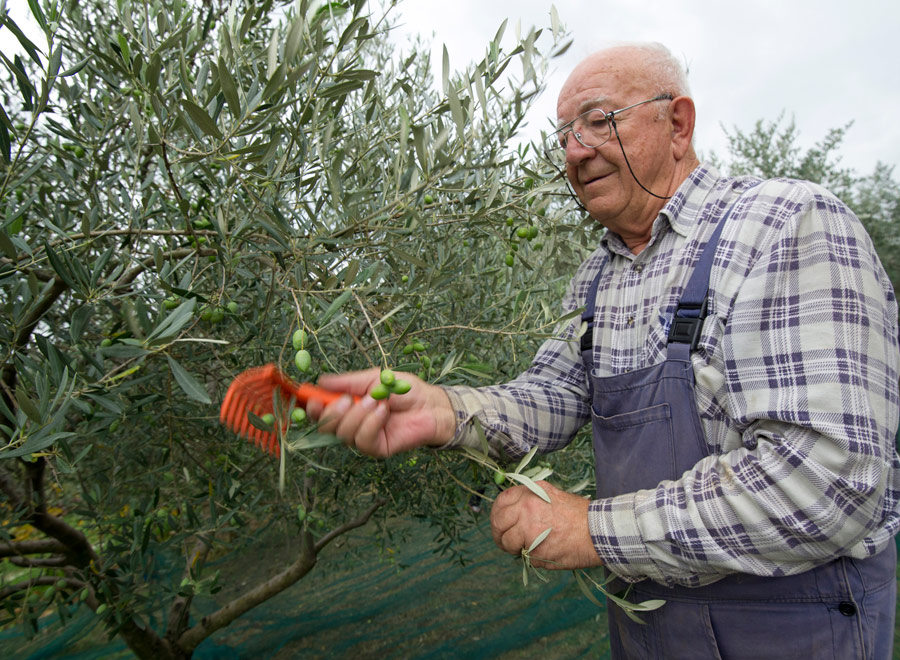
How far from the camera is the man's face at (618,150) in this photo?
158 centimetres

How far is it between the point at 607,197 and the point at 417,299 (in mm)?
670

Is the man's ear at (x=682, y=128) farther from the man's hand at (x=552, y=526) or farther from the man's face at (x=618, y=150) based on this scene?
the man's hand at (x=552, y=526)

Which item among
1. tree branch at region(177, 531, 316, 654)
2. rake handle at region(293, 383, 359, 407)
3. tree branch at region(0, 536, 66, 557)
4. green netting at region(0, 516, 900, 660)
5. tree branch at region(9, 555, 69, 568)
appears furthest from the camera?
green netting at region(0, 516, 900, 660)

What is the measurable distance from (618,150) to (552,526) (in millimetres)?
1035

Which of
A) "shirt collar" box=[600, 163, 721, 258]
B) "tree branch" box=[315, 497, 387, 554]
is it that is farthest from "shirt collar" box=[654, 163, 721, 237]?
"tree branch" box=[315, 497, 387, 554]

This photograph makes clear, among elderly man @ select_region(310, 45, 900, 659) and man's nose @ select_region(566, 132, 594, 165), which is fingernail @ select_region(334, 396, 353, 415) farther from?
man's nose @ select_region(566, 132, 594, 165)

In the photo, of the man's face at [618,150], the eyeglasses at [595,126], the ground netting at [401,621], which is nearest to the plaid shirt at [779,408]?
the man's face at [618,150]

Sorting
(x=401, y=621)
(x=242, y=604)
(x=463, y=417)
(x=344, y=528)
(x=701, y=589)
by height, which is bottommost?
(x=401, y=621)

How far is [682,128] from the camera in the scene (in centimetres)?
165

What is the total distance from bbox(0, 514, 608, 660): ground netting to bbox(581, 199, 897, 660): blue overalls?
1915 millimetres

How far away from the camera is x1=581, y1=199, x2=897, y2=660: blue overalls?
47.5 inches

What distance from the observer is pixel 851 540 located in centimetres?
108

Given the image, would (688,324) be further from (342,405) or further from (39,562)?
(39,562)

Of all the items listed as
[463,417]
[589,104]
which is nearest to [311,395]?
[463,417]
